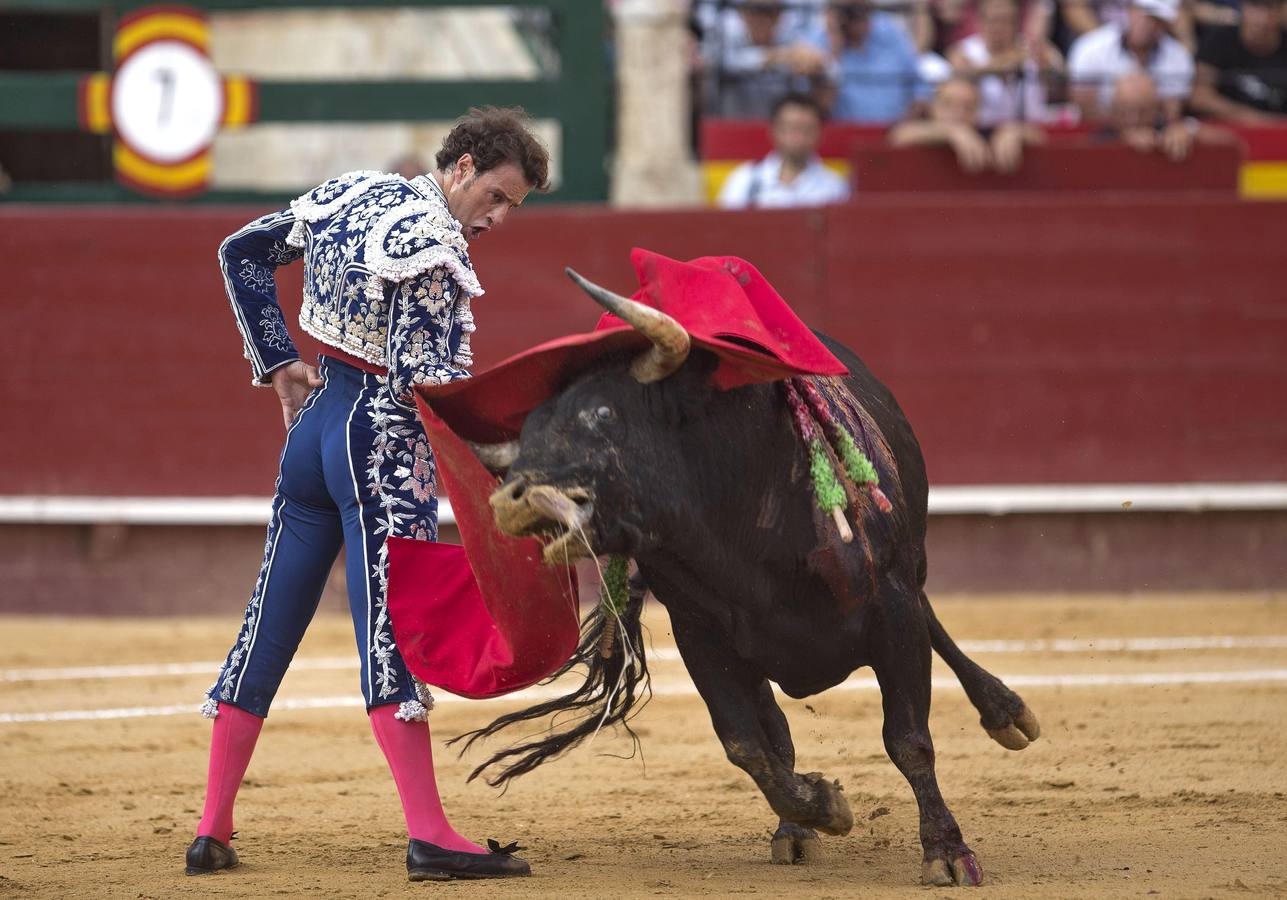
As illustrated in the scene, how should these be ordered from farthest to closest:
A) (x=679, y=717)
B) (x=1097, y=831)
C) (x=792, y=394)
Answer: (x=679, y=717)
(x=1097, y=831)
(x=792, y=394)

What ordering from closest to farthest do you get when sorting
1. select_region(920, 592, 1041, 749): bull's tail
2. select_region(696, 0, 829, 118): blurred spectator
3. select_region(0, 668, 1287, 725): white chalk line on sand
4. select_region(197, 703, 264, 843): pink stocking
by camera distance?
select_region(197, 703, 264, 843): pink stocking → select_region(920, 592, 1041, 749): bull's tail → select_region(0, 668, 1287, 725): white chalk line on sand → select_region(696, 0, 829, 118): blurred spectator

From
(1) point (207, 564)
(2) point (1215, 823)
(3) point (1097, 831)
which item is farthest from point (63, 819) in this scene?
(1) point (207, 564)

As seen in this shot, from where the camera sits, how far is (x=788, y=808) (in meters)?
3.07

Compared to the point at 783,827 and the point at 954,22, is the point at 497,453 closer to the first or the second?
the point at 783,827

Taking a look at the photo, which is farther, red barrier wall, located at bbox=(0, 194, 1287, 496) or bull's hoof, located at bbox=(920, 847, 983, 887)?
red barrier wall, located at bbox=(0, 194, 1287, 496)

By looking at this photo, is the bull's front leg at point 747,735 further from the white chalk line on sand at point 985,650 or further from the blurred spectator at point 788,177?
the blurred spectator at point 788,177

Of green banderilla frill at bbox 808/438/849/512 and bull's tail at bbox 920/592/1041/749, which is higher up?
green banderilla frill at bbox 808/438/849/512

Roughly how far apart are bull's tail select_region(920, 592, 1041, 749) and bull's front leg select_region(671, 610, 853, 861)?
1.83 ft

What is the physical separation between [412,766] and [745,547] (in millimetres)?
693

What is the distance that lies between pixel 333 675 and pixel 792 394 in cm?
293

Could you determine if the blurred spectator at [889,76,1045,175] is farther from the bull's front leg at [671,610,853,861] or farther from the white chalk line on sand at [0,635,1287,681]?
the bull's front leg at [671,610,853,861]

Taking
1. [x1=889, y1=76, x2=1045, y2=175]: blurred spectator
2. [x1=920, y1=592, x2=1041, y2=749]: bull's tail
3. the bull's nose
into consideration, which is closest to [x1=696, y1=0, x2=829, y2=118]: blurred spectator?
[x1=889, y1=76, x2=1045, y2=175]: blurred spectator

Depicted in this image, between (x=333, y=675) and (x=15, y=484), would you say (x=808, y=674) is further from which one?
(x=15, y=484)

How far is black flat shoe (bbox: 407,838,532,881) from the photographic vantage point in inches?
121
